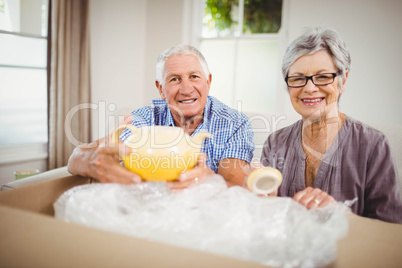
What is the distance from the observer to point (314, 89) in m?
1.08

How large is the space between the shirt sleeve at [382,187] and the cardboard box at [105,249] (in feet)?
1.41

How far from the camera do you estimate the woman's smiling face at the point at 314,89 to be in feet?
3.48

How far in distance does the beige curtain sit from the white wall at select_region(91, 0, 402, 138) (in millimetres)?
199

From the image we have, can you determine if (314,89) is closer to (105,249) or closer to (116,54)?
(105,249)

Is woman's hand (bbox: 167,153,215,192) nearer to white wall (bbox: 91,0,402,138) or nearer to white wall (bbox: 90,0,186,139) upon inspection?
white wall (bbox: 91,0,402,138)

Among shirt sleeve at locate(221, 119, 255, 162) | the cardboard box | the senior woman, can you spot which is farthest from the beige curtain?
the cardboard box

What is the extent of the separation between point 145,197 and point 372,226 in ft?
1.44

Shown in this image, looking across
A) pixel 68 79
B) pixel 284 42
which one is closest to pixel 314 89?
pixel 284 42

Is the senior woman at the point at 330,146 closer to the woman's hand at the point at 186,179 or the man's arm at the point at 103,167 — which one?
the woman's hand at the point at 186,179

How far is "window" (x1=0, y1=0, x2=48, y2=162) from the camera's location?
2.78 meters

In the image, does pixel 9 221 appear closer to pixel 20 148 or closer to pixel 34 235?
pixel 34 235

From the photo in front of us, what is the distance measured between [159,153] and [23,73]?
9.30 feet

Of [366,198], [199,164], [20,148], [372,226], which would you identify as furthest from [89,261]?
[20,148]

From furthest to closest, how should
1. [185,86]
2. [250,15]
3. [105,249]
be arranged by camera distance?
[250,15] → [185,86] → [105,249]
